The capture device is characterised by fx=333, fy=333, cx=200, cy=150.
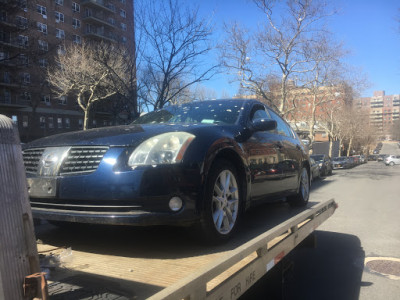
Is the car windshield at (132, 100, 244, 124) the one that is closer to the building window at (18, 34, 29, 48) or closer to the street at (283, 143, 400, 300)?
the street at (283, 143, 400, 300)

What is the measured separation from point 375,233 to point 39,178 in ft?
19.8

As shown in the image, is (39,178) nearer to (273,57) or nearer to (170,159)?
(170,159)

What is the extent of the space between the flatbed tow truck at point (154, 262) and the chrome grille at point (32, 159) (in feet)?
1.77

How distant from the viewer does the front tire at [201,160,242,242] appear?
95.0 inches

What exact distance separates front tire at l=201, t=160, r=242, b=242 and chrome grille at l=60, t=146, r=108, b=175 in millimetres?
796

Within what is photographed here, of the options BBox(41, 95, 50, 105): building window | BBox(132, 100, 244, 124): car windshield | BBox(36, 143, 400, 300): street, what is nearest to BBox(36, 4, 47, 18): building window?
BBox(41, 95, 50, 105): building window

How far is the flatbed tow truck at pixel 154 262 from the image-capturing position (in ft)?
5.02

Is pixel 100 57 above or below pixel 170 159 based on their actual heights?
above

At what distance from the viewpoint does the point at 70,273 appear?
1798mm

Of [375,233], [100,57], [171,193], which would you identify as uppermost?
[100,57]

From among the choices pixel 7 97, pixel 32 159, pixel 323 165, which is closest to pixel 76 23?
pixel 7 97

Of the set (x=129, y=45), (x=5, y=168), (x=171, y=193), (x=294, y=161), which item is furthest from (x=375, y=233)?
(x=129, y=45)

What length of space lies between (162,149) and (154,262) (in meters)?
0.74

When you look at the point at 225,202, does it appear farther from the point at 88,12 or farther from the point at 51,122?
the point at 88,12
